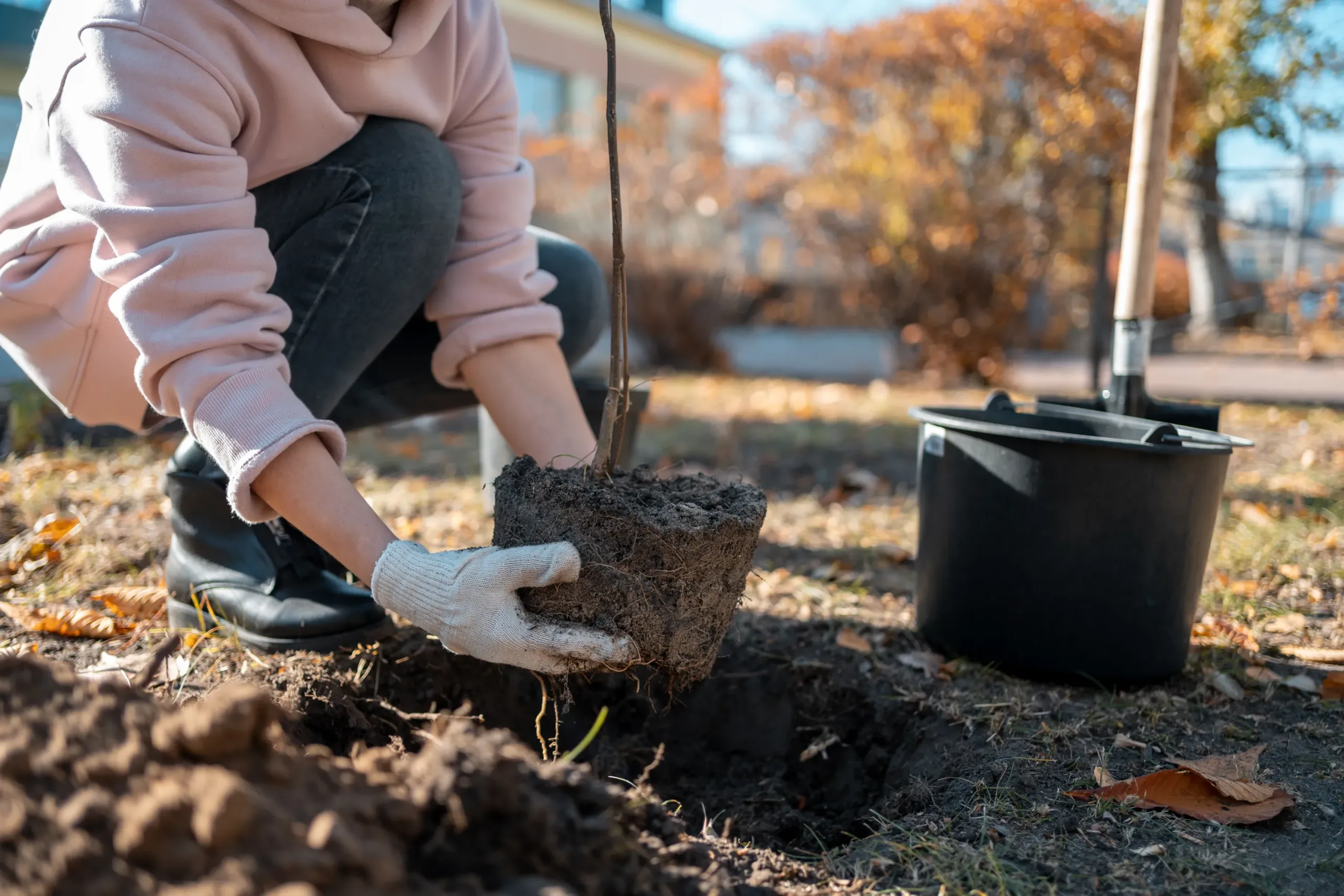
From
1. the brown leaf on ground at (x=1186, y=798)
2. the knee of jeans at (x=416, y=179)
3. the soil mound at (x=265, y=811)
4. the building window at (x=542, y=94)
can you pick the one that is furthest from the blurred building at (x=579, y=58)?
the soil mound at (x=265, y=811)

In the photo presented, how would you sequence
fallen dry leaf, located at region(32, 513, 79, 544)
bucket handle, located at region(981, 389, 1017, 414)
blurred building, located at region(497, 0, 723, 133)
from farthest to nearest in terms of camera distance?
blurred building, located at region(497, 0, 723, 133) → fallen dry leaf, located at region(32, 513, 79, 544) → bucket handle, located at region(981, 389, 1017, 414)

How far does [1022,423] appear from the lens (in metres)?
1.94

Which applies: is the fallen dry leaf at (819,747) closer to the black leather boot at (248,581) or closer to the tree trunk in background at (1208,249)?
the black leather boot at (248,581)

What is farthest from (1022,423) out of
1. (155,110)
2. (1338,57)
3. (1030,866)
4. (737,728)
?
(1338,57)

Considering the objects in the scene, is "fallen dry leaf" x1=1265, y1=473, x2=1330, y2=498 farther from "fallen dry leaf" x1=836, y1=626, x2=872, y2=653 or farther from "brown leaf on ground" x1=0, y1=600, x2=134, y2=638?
"brown leaf on ground" x1=0, y1=600, x2=134, y2=638

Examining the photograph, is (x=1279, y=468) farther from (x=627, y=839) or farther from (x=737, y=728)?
(x=627, y=839)

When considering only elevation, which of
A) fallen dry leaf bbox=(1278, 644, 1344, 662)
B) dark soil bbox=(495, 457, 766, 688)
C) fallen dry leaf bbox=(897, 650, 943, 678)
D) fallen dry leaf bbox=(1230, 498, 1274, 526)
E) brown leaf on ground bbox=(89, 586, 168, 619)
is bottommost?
fallen dry leaf bbox=(897, 650, 943, 678)

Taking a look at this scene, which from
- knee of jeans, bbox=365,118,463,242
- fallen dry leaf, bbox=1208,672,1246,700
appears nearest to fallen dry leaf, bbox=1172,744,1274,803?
Answer: fallen dry leaf, bbox=1208,672,1246,700

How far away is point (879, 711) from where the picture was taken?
1731mm

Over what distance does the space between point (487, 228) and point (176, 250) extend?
644 millimetres

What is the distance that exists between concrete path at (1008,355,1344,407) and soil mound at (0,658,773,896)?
15.9 feet

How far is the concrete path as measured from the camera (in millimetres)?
5777

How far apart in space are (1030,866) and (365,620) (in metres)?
1.11

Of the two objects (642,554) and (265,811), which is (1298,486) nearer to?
(642,554)
